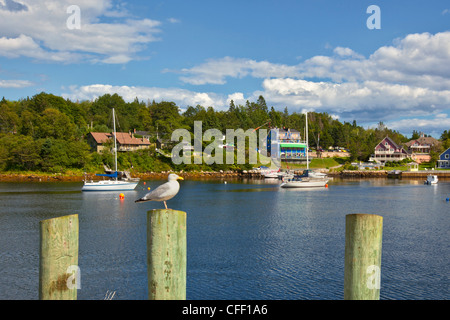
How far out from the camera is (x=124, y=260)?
22125 mm

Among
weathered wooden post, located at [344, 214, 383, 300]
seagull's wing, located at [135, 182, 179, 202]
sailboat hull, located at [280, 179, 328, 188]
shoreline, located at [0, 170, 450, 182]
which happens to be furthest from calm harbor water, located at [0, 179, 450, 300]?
shoreline, located at [0, 170, 450, 182]

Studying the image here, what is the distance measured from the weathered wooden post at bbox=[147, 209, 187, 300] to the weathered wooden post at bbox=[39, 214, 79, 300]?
1.24 m

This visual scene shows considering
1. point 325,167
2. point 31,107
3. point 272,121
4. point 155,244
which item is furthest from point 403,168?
point 155,244

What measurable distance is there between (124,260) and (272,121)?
495 feet

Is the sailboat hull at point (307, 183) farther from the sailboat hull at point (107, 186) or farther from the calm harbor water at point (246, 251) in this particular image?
the sailboat hull at point (107, 186)

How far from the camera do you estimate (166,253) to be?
A: 17.7ft

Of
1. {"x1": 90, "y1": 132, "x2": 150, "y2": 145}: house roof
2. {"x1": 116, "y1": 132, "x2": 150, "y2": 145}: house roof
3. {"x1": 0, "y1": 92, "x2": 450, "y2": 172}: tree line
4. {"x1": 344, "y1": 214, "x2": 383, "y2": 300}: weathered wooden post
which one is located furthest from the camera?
{"x1": 116, "y1": 132, "x2": 150, "y2": 145}: house roof

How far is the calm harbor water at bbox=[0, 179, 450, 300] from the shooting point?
1744cm

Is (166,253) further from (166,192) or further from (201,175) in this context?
(201,175)

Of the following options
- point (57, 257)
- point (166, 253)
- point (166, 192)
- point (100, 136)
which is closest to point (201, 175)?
point (100, 136)

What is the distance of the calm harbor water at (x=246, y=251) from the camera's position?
1744cm

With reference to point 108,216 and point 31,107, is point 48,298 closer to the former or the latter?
point 108,216

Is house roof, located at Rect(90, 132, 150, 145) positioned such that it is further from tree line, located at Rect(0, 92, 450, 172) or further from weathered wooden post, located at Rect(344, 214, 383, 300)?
weathered wooden post, located at Rect(344, 214, 383, 300)

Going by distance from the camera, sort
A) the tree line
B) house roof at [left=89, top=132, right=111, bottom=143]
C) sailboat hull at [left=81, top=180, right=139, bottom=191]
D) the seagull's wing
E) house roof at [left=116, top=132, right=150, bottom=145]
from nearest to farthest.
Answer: the seagull's wing
sailboat hull at [left=81, top=180, right=139, bottom=191]
the tree line
house roof at [left=89, top=132, right=111, bottom=143]
house roof at [left=116, top=132, right=150, bottom=145]
